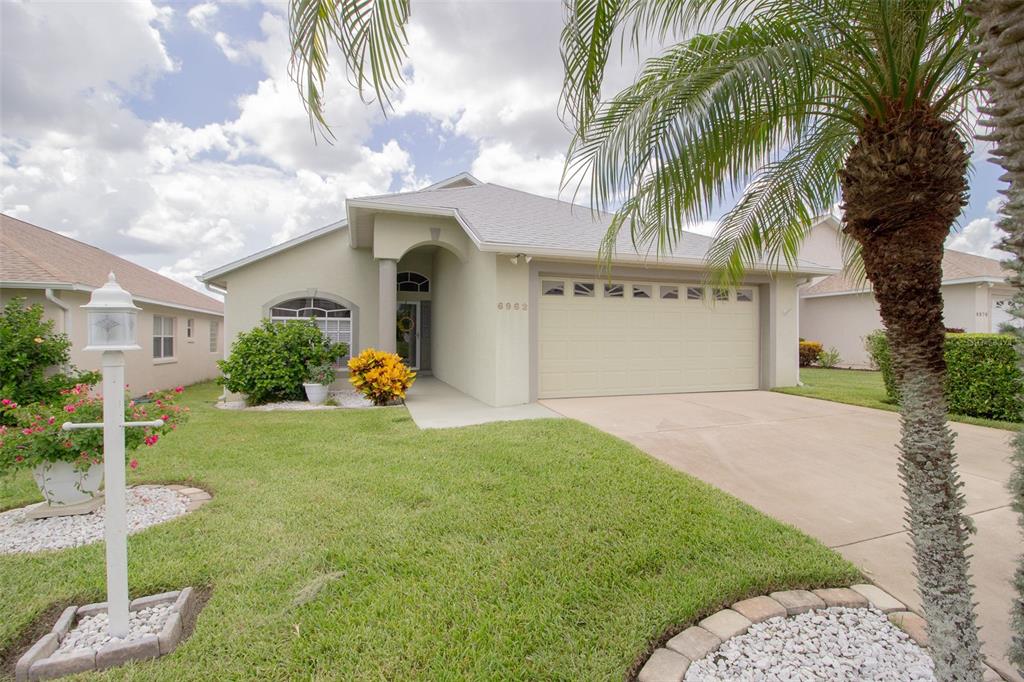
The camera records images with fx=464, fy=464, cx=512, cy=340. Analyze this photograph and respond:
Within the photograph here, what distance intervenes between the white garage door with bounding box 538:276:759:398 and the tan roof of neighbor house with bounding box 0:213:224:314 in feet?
33.3

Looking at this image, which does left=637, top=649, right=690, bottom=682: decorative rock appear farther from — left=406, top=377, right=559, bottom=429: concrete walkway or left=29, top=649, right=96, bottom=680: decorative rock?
left=406, top=377, right=559, bottom=429: concrete walkway

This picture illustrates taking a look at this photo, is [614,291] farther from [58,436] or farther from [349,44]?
[58,436]

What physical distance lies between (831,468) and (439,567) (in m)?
4.70

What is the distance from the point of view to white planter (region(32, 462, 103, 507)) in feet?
13.8

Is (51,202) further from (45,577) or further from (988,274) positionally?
(988,274)

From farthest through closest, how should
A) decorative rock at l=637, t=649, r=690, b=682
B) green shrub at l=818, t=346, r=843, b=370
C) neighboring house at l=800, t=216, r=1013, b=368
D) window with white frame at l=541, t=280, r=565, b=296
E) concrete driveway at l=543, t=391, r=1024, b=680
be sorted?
green shrub at l=818, t=346, r=843, b=370 < neighboring house at l=800, t=216, r=1013, b=368 < window with white frame at l=541, t=280, r=565, b=296 < concrete driveway at l=543, t=391, r=1024, b=680 < decorative rock at l=637, t=649, r=690, b=682

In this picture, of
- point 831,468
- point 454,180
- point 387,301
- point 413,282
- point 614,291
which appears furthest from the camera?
point 454,180

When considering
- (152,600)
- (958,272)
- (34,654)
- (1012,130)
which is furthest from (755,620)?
(958,272)

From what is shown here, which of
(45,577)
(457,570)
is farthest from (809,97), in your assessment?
(45,577)

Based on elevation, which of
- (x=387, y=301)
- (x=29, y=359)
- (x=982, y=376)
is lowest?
(x=982, y=376)

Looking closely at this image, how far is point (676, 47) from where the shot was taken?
308 centimetres

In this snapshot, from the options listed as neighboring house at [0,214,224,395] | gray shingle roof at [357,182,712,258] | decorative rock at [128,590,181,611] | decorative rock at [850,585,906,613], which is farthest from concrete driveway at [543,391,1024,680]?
neighboring house at [0,214,224,395]

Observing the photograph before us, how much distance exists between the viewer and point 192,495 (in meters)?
4.77

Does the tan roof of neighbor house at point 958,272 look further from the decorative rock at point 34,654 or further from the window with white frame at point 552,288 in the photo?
the decorative rock at point 34,654
